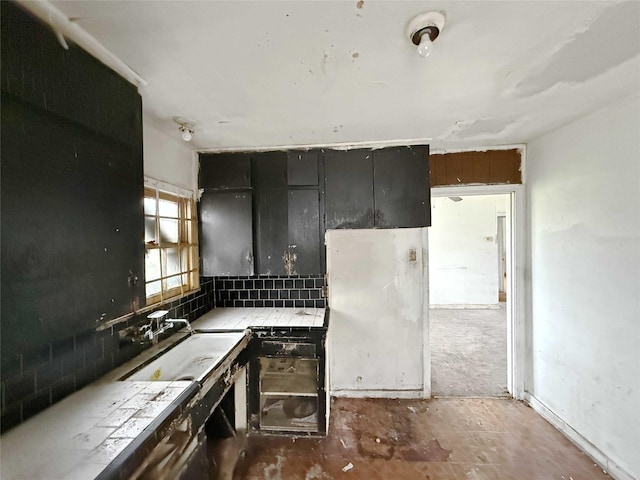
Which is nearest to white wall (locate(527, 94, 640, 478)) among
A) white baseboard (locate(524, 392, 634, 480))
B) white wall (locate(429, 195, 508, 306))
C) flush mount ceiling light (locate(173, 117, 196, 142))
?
white baseboard (locate(524, 392, 634, 480))

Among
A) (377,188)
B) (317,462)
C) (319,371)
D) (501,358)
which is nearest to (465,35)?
(377,188)

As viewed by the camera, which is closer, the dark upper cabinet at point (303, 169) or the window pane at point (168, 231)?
the window pane at point (168, 231)

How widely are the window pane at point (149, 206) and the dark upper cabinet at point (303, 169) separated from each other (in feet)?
3.47

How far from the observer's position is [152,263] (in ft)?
6.05

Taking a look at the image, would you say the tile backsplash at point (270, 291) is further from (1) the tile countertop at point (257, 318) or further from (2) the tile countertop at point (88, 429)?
(2) the tile countertop at point (88, 429)

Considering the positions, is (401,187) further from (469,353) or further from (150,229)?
(469,353)

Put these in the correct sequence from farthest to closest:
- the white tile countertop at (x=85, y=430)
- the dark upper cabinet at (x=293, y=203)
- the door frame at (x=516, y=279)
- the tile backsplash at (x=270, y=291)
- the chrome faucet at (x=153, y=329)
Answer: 1. the tile backsplash at (x=270, y=291)
2. the door frame at (x=516, y=279)
3. the dark upper cabinet at (x=293, y=203)
4. the chrome faucet at (x=153, y=329)
5. the white tile countertop at (x=85, y=430)

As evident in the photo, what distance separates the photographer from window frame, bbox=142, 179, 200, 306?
5.99 feet

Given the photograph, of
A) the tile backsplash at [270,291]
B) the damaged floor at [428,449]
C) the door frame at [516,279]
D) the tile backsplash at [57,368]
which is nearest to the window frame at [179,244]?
the tile backsplash at [57,368]

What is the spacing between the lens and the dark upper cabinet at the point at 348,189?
2354 millimetres

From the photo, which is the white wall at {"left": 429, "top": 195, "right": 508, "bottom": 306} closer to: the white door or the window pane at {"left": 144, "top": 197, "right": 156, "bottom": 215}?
the white door

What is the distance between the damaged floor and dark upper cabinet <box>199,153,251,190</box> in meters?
2.08

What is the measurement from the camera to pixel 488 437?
6.72 feet

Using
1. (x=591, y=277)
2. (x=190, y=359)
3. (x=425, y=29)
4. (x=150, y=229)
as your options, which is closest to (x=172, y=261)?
(x=150, y=229)
